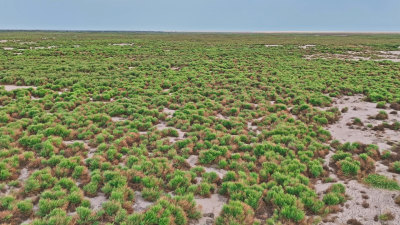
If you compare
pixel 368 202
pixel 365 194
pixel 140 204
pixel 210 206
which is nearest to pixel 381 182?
pixel 365 194

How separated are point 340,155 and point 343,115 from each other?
23.4ft

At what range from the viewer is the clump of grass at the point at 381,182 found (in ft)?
26.7

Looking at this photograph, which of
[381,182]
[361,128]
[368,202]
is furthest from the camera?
[361,128]

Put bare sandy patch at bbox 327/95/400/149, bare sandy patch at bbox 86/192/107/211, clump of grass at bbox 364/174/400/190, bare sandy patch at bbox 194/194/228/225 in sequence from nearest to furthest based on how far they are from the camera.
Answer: bare sandy patch at bbox 194/194/228/225
bare sandy patch at bbox 86/192/107/211
clump of grass at bbox 364/174/400/190
bare sandy patch at bbox 327/95/400/149

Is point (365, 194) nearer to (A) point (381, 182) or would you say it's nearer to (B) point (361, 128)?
(A) point (381, 182)

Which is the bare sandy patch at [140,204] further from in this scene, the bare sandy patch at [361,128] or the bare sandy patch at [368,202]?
the bare sandy patch at [361,128]

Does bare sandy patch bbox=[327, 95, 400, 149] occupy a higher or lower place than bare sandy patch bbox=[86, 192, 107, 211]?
higher

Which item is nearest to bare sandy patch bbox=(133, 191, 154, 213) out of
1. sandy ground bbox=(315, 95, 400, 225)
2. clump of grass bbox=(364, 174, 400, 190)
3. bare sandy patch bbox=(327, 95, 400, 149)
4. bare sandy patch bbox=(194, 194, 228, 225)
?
bare sandy patch bbox=(194, 194, 228, 225)

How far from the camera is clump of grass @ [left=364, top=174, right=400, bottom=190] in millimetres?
8125

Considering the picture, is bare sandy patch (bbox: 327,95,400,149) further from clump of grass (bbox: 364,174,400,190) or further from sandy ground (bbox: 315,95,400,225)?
clump of grass (bbox: 364,174,400,190)

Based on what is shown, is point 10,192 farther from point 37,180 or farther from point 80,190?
point 80,190

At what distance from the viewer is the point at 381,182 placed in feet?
27.5

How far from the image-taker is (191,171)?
29.4ft

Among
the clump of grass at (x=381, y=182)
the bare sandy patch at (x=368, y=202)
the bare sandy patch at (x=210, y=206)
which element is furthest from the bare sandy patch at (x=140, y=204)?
the clump of grass at (x=381, y=182)
